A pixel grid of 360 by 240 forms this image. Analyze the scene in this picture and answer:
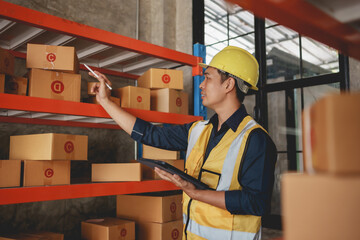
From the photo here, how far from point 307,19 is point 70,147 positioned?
7.30 ft

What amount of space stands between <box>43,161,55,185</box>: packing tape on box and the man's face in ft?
4.32

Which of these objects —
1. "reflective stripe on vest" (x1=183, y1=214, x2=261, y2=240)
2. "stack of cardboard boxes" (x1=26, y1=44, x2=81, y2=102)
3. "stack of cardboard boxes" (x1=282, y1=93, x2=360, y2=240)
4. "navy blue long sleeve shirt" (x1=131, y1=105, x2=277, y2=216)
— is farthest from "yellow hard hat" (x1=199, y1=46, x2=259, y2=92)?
"stack of cardboard boxes" (x1=282, y1=93, x2=360, y2=240)

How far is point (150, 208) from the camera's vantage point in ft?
10.3

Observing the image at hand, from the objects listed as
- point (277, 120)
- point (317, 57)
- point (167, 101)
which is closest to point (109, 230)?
point (167, 101)

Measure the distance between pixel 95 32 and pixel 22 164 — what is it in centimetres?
122

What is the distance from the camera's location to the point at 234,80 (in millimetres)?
2459

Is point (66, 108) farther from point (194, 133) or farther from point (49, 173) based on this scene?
point (194, 133)

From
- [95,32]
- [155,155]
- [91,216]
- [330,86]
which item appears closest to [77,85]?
[95,32]

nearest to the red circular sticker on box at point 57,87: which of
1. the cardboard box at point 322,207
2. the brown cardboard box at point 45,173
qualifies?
the brown cardboard box at point 45,173

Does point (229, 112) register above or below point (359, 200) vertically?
above

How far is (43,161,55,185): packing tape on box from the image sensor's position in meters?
2.43

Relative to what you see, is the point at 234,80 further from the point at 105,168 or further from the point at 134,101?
the point at 105,168

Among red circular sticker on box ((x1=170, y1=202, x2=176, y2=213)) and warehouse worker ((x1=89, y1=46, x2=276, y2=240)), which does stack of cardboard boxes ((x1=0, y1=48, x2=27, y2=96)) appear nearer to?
warehouse worker ((x1=89, y1=46, x2=276, y2=240))

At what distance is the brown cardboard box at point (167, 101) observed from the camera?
3213mm
